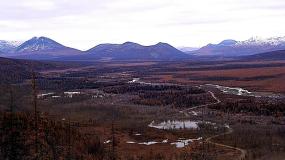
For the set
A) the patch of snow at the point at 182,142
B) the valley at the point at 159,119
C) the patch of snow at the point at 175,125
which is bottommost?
the patch of snow at the point at 182,142

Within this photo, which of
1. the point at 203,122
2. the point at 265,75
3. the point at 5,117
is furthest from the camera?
the point at 265,75

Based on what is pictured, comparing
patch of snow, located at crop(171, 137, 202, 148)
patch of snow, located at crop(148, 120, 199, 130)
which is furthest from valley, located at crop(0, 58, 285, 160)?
patch of snow, located at crop(148, 120, 199, 130)

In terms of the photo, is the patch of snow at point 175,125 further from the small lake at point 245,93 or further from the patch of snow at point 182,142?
the small lake at point 245,93

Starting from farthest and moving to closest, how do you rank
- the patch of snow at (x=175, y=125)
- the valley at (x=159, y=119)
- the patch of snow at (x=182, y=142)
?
the patch of snow at (x=175, y=125) → the patch of snow at (x=182, y=142) → the valley at (x=159, y=119)

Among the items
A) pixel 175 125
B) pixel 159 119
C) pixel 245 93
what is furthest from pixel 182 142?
pixel 245 93

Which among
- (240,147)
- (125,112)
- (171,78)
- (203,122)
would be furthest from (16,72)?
(240,147)

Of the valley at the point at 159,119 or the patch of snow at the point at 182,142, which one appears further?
the patch of snow at the point at 182,142

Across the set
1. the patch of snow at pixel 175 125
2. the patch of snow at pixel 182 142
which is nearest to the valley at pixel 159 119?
the patch of snow at pixel 182 142

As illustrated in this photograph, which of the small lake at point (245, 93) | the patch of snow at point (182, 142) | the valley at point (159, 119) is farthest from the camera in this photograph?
the small lake at point (245, 93)

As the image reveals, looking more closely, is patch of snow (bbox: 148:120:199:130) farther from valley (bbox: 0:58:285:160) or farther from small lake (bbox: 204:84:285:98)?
small lake (bbox: 204:84:285:98)

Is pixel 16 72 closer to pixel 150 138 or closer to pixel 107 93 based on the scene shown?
pixel 107 93

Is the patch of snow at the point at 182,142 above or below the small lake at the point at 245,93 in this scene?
below
